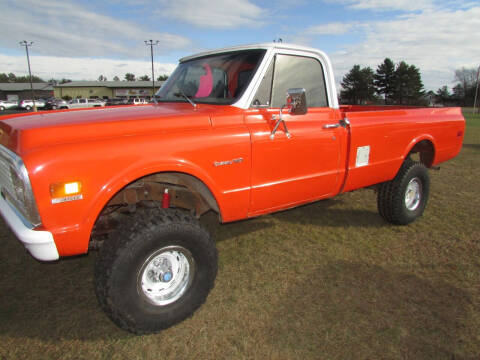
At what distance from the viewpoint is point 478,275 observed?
3250 millimetres

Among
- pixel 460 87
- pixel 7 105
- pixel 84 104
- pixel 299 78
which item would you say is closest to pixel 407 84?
pixel 460 87

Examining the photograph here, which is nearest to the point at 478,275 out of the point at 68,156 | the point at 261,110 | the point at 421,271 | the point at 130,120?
the point at 421,271

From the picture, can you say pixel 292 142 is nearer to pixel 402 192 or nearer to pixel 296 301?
pixel 296 301

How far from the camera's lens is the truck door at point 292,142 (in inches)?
115

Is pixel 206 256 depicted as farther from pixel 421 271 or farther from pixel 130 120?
pixel 421 271

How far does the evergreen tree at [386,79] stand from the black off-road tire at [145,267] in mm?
66798

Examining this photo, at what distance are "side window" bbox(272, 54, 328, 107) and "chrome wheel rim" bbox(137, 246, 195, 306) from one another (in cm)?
154

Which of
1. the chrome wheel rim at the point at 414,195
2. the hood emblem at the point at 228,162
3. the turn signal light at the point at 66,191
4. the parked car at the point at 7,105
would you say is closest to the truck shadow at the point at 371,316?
the hood emblem at the point at 228,162

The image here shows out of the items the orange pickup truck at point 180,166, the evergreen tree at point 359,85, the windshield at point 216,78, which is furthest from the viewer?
the evergreen tree at point 359,85

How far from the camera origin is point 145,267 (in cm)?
243

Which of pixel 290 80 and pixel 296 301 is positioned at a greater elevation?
pixel 290 80

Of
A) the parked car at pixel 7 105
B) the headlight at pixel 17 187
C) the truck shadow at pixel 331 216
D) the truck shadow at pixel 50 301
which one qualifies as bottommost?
the truck shadow at pixel 50 301

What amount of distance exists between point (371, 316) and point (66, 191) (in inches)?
92.6

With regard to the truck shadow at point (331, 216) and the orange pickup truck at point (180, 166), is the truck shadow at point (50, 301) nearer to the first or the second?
the orange pickup truck at point (180, 166)
